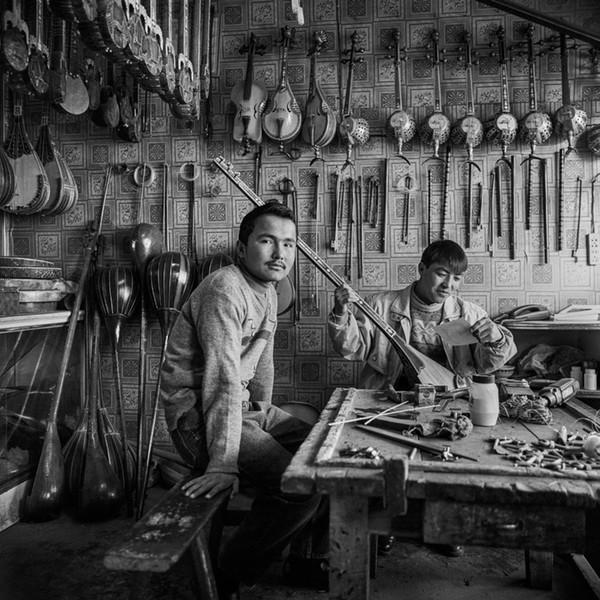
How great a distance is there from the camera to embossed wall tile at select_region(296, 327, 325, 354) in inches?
157

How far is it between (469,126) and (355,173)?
32.2 inches

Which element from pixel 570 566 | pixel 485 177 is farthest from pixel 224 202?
pixel 570 566

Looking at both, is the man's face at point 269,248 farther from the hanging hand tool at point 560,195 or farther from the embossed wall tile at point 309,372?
the hanging hand tool at point 560,195

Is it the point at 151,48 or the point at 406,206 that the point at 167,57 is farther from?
the point at 406,206

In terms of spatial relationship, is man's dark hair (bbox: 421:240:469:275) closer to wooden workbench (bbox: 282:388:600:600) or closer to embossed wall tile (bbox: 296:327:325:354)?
embossed wall tile (bbox: 296:327:325:354)

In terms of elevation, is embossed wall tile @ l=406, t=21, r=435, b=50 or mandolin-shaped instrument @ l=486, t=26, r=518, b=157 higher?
embossed wall tile @ l=406, t=21, r=435, b=50

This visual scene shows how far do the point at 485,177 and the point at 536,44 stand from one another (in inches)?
37.5

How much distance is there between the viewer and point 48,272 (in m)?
3.65

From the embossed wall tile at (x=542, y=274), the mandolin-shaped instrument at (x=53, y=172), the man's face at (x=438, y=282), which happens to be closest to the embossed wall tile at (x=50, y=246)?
the mandolin-shaped instrument at (x=53, y=172)

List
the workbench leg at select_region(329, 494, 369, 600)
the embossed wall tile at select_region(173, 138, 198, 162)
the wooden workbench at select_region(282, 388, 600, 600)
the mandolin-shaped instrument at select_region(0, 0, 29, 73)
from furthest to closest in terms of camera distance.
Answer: the embossed wall tile at select_region(173, 138, 198, 162), the mandolin-shaped instrument at select_region(0, 0, 29, 73), the workbench leg at select_region(329, 494, 369, 600), the wooden workbench at select_region(282, 388, 600, 600)

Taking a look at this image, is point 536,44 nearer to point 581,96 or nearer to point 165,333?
point 581,96

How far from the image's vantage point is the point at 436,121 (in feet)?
12.3

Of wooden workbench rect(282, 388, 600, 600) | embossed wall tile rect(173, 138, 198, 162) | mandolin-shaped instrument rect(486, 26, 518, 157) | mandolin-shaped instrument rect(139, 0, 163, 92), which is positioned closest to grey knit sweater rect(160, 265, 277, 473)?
wooden workbench rect(282, 388, 600, 600)

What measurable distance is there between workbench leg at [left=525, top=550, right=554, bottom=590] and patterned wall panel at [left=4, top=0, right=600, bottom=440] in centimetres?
170
